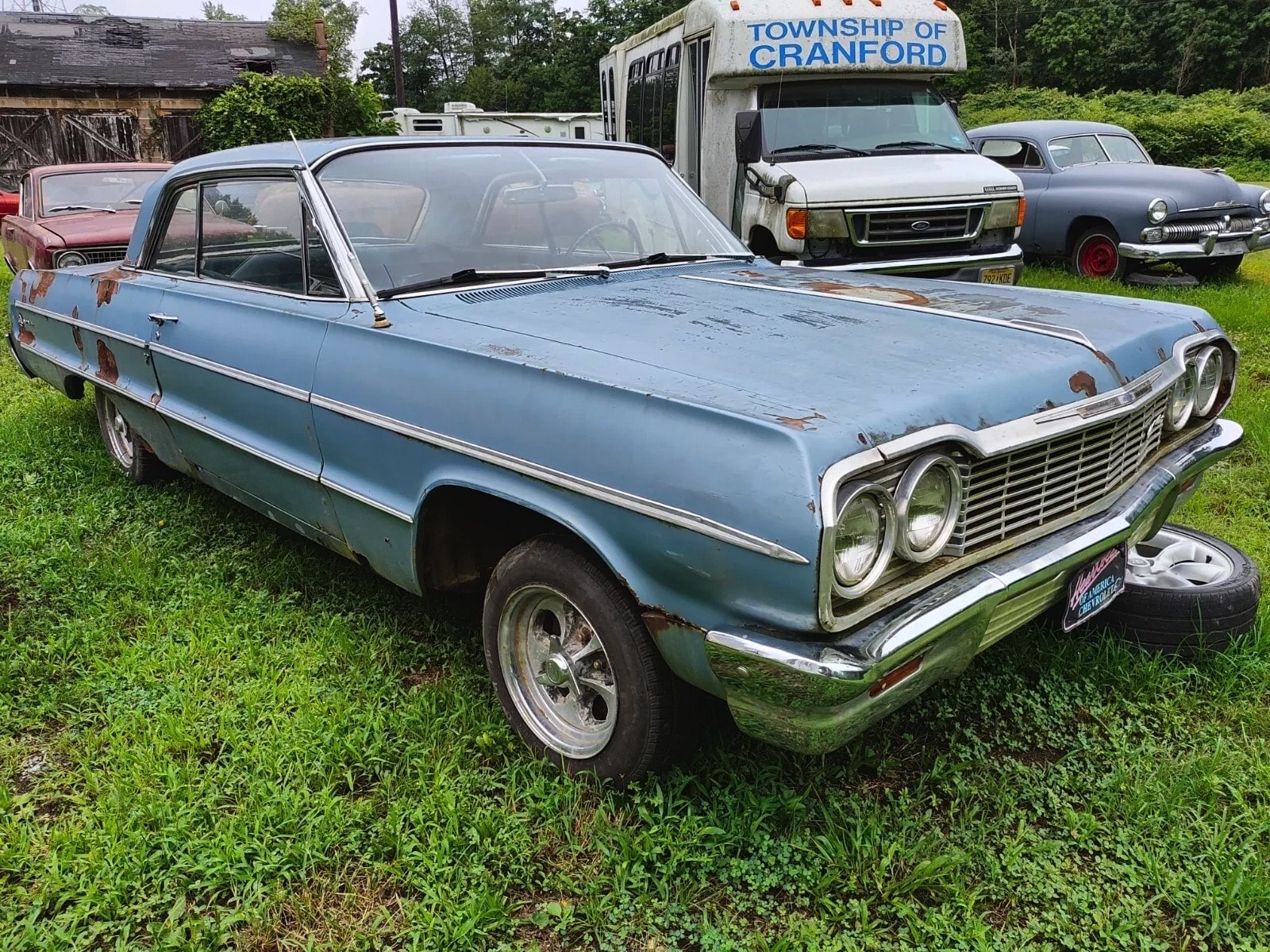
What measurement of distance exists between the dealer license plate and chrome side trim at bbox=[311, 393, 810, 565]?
0.98 meters

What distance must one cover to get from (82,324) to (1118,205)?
847cm

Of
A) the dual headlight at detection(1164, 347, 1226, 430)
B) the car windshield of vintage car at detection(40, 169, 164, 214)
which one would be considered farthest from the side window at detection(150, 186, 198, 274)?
the car windshield of vintage car at detection(40, 169, 164, 214)

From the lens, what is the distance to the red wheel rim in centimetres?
905

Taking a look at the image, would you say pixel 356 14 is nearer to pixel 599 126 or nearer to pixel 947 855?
pixel 599 126

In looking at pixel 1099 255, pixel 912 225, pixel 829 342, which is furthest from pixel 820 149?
pixel 829 342

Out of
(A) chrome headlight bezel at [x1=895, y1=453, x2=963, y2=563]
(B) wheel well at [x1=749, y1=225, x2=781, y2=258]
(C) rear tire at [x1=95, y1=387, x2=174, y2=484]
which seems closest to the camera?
(A) chrome headlight bezel at [x1=895, y1=453, x2=963, y2=563]

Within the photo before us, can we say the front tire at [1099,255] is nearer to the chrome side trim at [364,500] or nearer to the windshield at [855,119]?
the windshield at [855,119]

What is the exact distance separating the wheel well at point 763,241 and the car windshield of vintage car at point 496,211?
12.1 feet

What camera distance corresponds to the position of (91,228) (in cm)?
818

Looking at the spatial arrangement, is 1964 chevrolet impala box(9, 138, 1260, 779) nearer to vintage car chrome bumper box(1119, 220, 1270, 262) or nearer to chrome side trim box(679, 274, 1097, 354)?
chrome side trim box(679, 274, 1097, 354)

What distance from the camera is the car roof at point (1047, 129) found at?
10.0 metres

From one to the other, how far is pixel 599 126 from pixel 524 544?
18.4 m

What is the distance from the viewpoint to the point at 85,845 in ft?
7.41

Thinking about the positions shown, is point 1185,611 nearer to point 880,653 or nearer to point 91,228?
point 880,653
